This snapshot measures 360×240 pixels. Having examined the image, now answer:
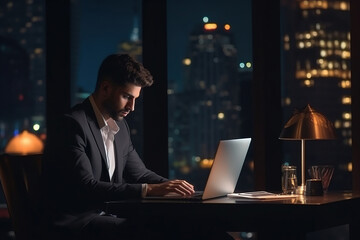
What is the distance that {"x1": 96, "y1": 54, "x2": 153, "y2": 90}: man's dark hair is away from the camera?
3141mm

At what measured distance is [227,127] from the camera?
5414mm

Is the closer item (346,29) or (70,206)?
(70,206)

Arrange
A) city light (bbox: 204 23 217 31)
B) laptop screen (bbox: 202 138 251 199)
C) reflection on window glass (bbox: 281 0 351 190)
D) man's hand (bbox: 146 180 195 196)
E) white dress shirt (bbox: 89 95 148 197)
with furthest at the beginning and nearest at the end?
city light (bbox: 204 23 217 31), reflection on window glass (bbox: 281 0 351 190), white dress shirt (bbox: 89 95 148 197), man's hand (bbox: 146 180 195 196), laptop screen (bbox: 202 138 251 199)

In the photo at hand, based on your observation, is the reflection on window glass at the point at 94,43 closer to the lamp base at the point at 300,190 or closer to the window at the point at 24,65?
the window at the point at 24,65

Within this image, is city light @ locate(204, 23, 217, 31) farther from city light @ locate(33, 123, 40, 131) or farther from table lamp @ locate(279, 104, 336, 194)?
table lamp @ locate(279, 104, 336, 194)

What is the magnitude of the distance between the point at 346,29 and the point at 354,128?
2.60 ft

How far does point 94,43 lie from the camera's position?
16.9ft

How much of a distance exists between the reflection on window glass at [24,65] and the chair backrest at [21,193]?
55.9 inches

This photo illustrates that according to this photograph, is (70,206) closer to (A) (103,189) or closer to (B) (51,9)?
(A) (103,189)

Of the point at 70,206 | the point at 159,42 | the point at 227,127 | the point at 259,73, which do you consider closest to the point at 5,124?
the point at 227,127

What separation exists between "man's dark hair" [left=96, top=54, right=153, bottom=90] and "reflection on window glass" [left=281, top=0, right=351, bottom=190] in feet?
4.38

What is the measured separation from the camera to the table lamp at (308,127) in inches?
126

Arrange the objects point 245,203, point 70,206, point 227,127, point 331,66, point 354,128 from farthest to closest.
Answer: point 227,127 < point 331,66 < point 354,128 < point 70,206 < point 245,203

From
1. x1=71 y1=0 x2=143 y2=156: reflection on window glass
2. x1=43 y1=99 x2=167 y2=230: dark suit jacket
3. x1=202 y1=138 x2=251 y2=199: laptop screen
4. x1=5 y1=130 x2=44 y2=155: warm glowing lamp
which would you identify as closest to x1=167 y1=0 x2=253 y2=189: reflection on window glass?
x1=71 y1=0 x2=143 y2=156: reflection on window glass
